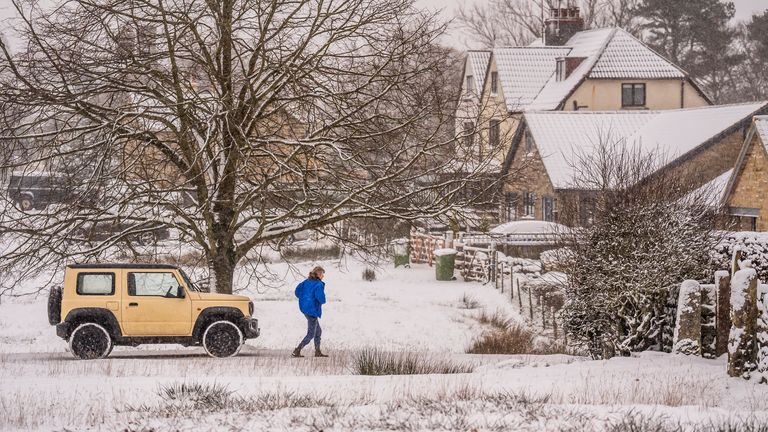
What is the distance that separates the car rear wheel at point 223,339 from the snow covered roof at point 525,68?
39916mm

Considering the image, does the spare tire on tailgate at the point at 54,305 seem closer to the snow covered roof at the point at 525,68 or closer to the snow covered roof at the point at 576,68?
the snow covered roof at the point at 576,68

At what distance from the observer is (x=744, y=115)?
43469 millimetres

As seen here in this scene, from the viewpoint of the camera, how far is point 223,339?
60.8 ft

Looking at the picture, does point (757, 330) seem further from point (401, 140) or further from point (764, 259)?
point (401, 140)

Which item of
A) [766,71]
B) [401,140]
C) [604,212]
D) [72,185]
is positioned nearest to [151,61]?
[72,185]

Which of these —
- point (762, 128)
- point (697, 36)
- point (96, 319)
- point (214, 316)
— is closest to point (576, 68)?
point (762, 128)

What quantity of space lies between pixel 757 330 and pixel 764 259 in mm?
4044

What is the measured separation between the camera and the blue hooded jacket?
18297 mm

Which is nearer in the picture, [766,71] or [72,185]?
[72,185]

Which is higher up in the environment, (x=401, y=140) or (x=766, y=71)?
(x=766, y=71)

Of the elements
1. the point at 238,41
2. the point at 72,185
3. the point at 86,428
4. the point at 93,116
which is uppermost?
the point at 238,41

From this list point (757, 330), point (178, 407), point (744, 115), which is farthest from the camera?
point (744, 115)

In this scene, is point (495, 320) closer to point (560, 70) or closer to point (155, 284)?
point (155, 284)

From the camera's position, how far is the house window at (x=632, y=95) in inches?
2189
